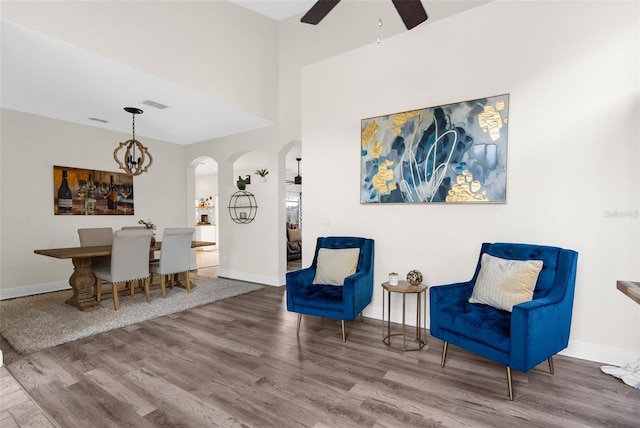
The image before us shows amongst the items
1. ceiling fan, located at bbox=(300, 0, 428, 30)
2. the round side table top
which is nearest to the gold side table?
the round side table top

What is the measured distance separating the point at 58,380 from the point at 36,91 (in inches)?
140

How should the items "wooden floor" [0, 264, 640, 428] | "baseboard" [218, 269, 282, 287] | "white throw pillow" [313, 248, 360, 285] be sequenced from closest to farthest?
"wooden floor" [0, 264, 640, 428], "white throw pillow" [313, 248, 360, 285], "baseboard" [218, 269, 282, 287]

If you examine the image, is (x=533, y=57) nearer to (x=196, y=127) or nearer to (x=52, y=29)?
(x=52, y=29)

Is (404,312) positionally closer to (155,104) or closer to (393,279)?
(393,279)

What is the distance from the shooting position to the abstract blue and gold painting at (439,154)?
2.89m

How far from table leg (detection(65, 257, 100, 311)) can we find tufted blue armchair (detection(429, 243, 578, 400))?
13.6 ft

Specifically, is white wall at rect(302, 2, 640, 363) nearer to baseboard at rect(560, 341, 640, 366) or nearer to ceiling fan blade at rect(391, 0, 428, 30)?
baseboard at rect(560, 341, 640, 366)

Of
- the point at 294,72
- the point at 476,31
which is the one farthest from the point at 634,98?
the point at 294,72

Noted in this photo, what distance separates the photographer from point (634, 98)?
241 centimetres

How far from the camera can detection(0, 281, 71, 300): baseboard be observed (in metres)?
4.62

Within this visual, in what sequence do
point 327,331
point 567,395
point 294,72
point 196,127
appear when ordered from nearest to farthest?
1. point 567,395
2. point 327,331
3. point 294,72
4. point 196,127

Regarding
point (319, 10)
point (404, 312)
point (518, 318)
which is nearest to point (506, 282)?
point (518, 318)

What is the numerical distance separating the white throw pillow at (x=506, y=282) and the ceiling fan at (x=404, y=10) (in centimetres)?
193

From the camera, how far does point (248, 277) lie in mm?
5816
